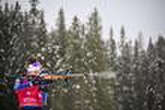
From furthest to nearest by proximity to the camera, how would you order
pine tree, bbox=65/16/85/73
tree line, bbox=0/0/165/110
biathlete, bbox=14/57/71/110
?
pine tree, bbox=65/16/85/73 → tree line, bbox=0/0/165/110 → biathlete, bbox=14/57/71/110

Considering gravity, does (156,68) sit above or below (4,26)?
below

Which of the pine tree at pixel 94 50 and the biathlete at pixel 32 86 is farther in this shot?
the pine tree at pixel 94 50

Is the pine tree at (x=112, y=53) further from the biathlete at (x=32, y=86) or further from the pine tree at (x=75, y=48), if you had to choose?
the biathlete at (x=32, y=86)

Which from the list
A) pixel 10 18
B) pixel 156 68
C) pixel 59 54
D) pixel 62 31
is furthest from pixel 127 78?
pixel 10 18

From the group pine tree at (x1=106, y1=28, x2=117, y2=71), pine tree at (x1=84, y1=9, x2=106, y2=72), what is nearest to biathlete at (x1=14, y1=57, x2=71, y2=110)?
pine tree at (x1=84, y1=9, x2=106, y2=72)

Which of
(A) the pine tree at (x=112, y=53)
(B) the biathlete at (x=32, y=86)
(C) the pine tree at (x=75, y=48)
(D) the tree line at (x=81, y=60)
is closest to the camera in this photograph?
(B) the biathlete at (x=32, y=86)

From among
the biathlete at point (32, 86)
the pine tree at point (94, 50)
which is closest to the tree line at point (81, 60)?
the pine tree at point (94, 50)

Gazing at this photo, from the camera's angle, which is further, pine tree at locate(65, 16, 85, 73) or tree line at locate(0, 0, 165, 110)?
pine tree at locate(65, 16, 85, 73)

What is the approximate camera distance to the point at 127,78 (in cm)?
6388

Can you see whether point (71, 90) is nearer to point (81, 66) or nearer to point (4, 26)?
point (81, 66)

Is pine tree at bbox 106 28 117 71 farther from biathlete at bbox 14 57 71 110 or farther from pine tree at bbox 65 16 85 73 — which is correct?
biathlete at bbox 14 57 71 110

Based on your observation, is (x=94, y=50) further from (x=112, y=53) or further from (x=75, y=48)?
(x=112, y=53)

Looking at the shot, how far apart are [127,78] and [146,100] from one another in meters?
6.55

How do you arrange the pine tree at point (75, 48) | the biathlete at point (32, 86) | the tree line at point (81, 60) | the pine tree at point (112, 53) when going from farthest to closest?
the pine tree at point (112, 53) < the pine tree at point (75, 48) < the tree line at point (81, 60) < the biathlete at point (32, 86)
